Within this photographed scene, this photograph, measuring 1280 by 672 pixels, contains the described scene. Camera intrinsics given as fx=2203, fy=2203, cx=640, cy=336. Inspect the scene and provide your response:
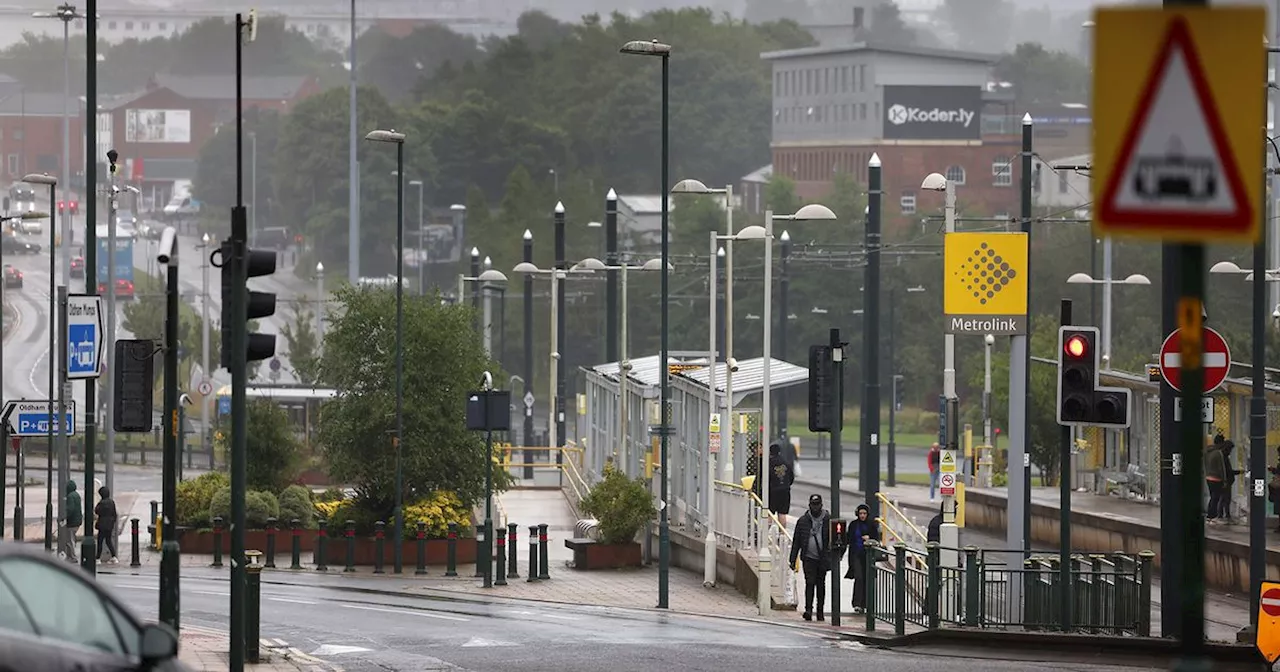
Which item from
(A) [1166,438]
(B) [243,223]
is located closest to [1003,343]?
(A) [1166,438]

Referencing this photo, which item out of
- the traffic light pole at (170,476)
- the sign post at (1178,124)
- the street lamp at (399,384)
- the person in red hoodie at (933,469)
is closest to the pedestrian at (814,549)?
the traffic light pole at (170,476)

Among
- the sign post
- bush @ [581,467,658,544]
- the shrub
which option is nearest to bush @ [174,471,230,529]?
the shrub

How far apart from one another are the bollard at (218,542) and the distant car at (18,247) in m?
126

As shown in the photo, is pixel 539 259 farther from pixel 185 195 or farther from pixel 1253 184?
pixel 1253 184

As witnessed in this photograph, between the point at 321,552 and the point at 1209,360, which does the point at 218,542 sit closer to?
the point at 321,552

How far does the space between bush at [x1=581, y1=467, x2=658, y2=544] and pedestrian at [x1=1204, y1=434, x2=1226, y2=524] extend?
9.69m

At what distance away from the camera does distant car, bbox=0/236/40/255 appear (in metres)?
162

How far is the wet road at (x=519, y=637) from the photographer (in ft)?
68.9

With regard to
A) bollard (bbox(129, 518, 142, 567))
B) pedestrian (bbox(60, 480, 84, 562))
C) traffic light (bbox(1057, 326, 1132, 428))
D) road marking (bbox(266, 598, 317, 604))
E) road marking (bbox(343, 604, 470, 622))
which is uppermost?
traffic light (bbox(1057, 326, 1132, 428))

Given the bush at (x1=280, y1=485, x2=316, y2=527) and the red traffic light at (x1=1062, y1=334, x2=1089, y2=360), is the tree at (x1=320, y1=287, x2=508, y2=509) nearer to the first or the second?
the bush at (x1=280, y1=485, x2=316, y2=527)

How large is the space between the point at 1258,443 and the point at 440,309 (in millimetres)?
21730

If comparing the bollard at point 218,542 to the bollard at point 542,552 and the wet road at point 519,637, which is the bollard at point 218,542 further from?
the wet road at point 519,637

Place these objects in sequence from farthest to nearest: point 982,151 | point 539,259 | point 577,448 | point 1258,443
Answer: point 982,151, point 539,259, point 577,448, point 1258,443

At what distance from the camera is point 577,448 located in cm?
5975
